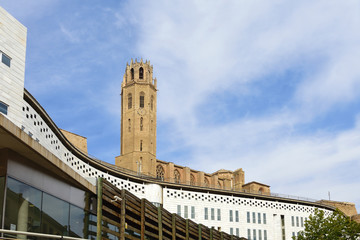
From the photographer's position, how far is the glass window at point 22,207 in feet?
47.6

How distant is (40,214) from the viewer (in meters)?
16.2

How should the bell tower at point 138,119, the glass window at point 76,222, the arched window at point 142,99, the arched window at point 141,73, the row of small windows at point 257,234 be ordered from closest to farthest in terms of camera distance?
1. the glass window at point 76,222
2. the row of small windows at point 257,234
3. the bell tower at point 138,119
4. the arched window at point 142,99
5. the arched window at point 141,73

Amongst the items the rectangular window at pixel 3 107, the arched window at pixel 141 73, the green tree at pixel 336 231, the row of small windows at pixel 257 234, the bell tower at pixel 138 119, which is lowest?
the green tree at pixel 336 231

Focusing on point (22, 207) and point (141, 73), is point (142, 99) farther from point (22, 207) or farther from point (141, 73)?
point (22, 207)

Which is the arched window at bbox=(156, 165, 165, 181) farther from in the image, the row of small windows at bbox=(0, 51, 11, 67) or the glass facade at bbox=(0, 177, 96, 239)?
the glass facade at bbox=(0, 177, 96, 239)

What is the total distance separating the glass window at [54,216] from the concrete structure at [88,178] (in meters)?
0.03

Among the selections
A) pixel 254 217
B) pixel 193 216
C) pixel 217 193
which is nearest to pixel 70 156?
pixel 193 216

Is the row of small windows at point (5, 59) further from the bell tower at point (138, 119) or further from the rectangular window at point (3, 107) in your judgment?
the bell tower at point (138, 119)

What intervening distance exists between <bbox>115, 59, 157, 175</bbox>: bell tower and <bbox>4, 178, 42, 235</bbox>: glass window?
82028 millimetres

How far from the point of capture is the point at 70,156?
50.7 metres

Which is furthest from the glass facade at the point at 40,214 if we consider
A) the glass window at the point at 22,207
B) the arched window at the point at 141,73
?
the arched window at the point at 141,73

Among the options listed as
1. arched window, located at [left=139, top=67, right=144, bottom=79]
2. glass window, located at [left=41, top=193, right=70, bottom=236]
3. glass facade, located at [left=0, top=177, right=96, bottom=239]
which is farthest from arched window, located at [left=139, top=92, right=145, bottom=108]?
glass window, located at [left=41, top=193, right=70, bottom=236]

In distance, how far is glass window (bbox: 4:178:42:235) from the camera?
572 inches

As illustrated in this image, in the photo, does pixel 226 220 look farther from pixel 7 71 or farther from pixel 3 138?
pixel 3 138
